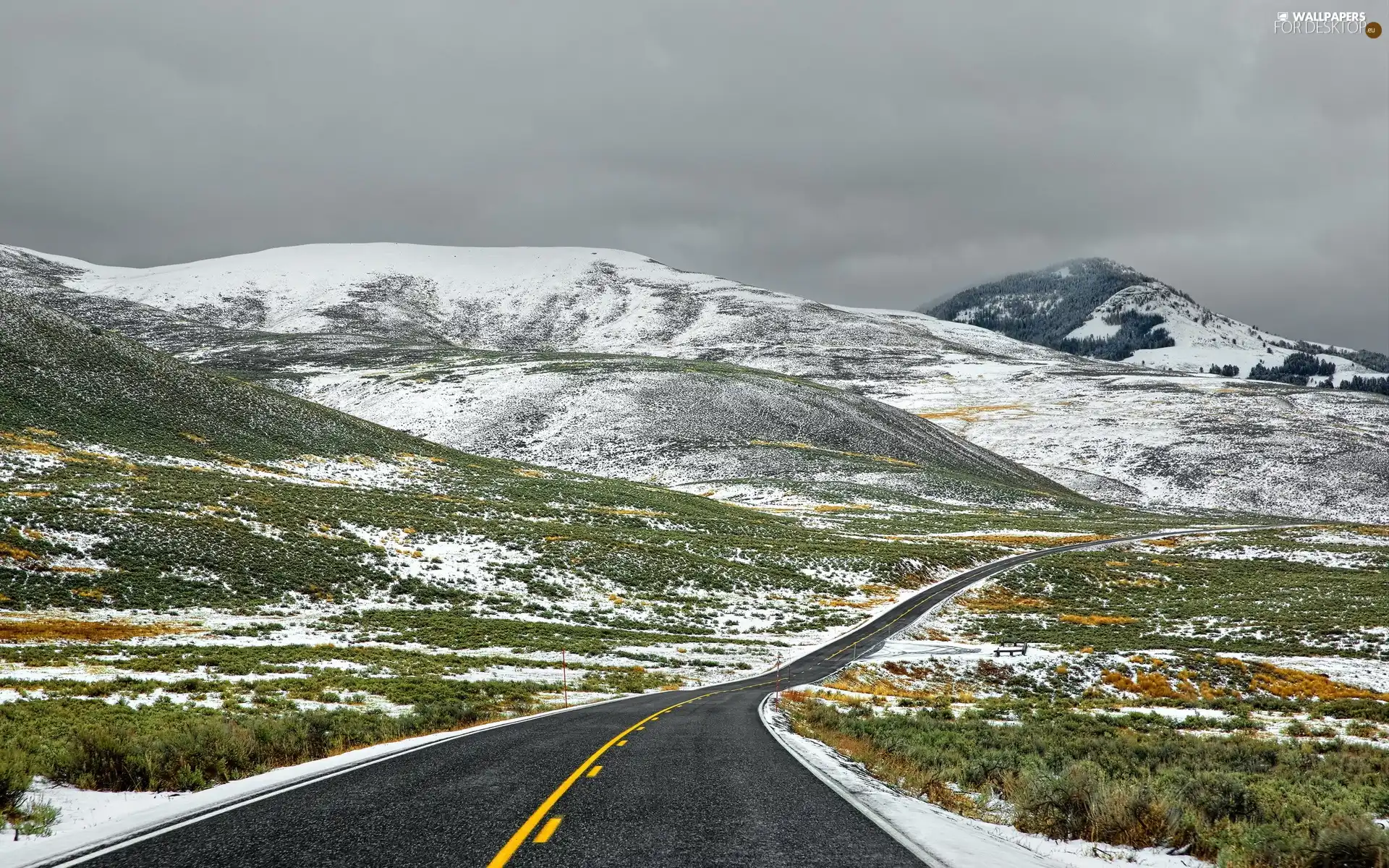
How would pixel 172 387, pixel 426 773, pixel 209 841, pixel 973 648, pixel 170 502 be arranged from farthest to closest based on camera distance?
1. pixel 172 387
2. pixel 170 502
3. pixel 973 648
4. pixel 426 773
5. pixel 209 841

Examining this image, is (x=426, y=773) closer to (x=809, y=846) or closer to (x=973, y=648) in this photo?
(x=809, y=846)

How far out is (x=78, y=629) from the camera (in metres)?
26.9

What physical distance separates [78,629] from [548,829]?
28.4 meters

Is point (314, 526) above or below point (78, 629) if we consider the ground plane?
above

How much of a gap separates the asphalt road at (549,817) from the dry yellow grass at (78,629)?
69.9ft

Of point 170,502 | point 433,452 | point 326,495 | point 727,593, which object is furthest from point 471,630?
point 433,452

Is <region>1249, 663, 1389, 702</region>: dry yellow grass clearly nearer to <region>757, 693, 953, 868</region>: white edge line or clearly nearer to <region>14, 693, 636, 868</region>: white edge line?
<region>757, 693, 953, 868</region>: white edge line

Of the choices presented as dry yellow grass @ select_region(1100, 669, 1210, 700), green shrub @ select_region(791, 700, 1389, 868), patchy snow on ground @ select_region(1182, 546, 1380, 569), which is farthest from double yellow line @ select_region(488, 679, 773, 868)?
patchy snow on ground @ select_region(1182, 546, 1380, 569)

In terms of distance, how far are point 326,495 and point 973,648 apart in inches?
1810

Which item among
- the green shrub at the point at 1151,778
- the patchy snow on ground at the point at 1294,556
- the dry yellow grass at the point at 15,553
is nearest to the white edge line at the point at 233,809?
the green shrub at the point at 1151,778

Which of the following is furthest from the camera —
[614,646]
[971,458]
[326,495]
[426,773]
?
[971,458]

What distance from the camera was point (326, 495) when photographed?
5619 centimetres

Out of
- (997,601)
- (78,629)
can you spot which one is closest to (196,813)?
(78,629)

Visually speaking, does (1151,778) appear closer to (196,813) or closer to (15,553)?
(196,813)
